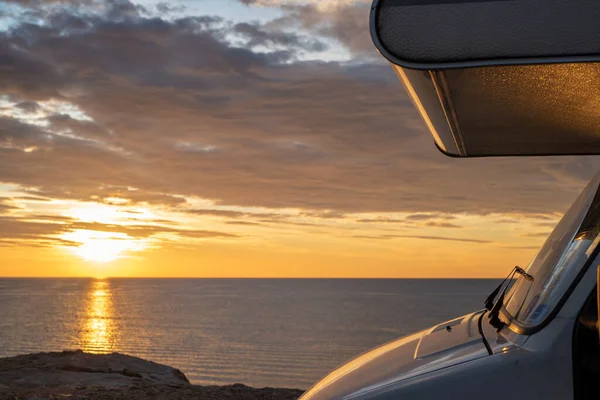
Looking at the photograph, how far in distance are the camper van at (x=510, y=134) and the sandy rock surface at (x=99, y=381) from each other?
767 centimetres

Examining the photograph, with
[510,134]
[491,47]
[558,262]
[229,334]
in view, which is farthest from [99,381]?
[229,334]

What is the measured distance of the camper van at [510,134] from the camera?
6.72 feet

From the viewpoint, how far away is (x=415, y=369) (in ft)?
8.61

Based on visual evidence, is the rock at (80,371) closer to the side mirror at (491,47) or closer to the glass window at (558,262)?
the glass window at (558,262)

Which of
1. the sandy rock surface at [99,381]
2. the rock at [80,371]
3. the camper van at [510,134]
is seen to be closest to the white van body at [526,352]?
the camper van at [510,134]

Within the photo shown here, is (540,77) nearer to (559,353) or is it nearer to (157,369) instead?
(559,353)

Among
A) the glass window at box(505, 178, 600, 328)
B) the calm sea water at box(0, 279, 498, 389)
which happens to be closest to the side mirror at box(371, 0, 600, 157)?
the glass window at box(505, 178, 600, 328)

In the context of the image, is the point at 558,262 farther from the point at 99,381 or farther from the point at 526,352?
the point at 99,381

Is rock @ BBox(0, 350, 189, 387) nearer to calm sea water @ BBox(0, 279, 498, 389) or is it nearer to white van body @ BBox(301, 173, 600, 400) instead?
white van body @ BBox(301, 173, 600, 400)

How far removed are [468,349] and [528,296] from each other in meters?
0.38

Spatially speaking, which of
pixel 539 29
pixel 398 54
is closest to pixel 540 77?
pixel 539 29

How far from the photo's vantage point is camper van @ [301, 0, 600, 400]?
2.05m

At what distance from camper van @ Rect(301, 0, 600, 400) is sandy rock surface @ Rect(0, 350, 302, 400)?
7.67 metres

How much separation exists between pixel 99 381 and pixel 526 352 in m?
10.9
